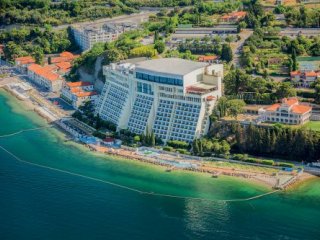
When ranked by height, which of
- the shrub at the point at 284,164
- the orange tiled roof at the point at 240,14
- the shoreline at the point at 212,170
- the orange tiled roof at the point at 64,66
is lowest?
the shoreline at the point at 212,170

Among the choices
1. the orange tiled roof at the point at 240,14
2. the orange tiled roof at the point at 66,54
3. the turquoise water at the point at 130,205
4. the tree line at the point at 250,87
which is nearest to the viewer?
the turquoise water at the point at 130,205

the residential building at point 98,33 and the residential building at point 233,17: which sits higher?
the residential building at point 233,17

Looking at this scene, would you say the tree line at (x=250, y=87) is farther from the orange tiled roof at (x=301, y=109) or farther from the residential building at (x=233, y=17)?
the residential building at (x=233, y=17)

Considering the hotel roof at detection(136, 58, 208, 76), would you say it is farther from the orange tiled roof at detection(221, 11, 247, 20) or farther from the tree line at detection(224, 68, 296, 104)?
the orange tiled roof at detection(221, 11, 247, 20)

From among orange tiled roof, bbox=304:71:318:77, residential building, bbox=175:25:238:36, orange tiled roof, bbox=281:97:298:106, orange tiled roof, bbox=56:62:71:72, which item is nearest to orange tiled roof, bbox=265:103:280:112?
orange tiled roof, bbox=281:97:298:106

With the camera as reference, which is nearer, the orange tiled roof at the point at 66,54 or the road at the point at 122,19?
the orange tiled roof at the point at 66,54

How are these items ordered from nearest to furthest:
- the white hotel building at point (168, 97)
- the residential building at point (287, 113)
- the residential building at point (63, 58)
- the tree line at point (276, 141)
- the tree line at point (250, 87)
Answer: the tree line at point (276, 141), the residential building at point (287, 113), the white hotel building at point (168, 97), the tree line at point (250, 87), the residential building at point (63, 58)

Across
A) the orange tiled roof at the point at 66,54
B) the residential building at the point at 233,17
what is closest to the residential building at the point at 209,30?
the residential building at the point at 233,17

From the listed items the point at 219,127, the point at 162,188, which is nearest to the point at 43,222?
the point at 162,188
